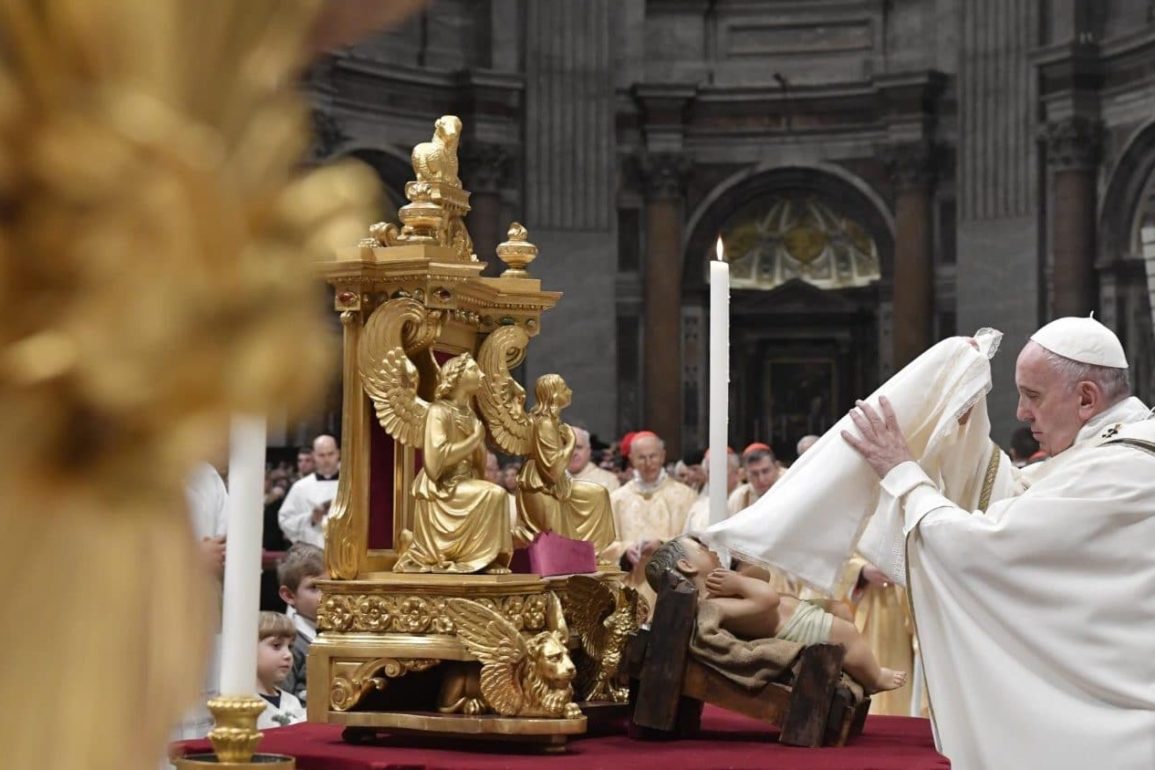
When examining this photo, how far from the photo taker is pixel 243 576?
87.4 inches

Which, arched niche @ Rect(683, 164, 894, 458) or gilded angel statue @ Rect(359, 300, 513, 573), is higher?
arched niche @ Rect(683, 164, 894, 458)

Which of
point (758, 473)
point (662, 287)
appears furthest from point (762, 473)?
point (662, 287)

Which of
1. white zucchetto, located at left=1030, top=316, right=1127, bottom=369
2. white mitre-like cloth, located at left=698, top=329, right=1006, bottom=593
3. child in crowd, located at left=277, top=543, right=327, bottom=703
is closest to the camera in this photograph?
white mitre-like cloth, located at left=698, top=329, right=1006, bottom=593

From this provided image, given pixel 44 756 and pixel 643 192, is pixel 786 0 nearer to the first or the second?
pixel 643 192

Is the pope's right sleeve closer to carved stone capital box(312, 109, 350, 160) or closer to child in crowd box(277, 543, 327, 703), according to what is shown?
child in crowd box(277, 543, 327, 703)

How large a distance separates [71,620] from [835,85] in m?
19.0

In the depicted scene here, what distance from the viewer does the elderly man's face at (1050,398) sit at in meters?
3.89

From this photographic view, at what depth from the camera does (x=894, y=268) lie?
61.3ft

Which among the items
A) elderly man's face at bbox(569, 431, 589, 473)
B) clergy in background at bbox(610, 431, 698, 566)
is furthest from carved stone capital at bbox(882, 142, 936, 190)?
elderly man's face at bbox(569, 431, 589, 473)

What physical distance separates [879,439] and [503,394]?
0.83 meters

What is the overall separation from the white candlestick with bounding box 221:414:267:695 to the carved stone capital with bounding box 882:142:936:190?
16.8 meters

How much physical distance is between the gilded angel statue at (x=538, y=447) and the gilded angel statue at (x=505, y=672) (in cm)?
61

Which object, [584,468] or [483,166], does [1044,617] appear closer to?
[584,468]

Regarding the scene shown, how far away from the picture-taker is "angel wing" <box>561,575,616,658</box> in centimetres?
354
